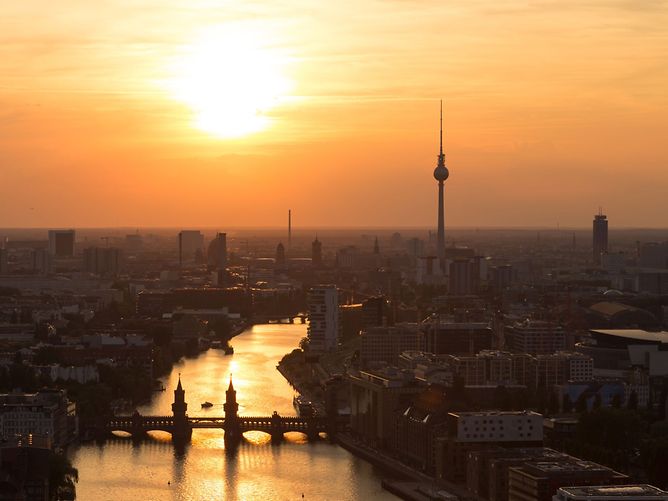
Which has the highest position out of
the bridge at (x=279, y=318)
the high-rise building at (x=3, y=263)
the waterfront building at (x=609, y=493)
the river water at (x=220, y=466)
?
the high-rise building at (x=3, y=263)

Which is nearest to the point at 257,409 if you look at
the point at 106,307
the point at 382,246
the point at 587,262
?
the point at 106,307

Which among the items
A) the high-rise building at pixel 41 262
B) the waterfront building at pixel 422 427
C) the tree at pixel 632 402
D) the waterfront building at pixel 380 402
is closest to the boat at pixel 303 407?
the waterfront building at pixel 380 402

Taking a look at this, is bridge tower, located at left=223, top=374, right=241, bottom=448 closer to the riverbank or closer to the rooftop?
the riverbank

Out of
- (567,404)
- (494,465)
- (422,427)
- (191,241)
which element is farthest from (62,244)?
(494,465)

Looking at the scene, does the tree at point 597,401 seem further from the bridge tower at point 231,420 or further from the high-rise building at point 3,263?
the high-rise building at point 3,263

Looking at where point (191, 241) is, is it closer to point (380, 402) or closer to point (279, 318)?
point (279, 318)

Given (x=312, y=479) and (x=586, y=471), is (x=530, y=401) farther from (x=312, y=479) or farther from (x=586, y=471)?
(x=586, y=471)
